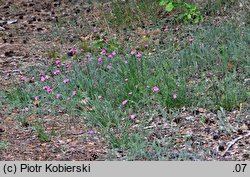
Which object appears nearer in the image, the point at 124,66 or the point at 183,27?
the point at 124,66

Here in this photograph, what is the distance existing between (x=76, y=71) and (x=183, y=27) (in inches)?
78.0

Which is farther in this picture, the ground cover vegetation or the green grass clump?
the green grass clump

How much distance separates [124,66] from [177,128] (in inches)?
54.1

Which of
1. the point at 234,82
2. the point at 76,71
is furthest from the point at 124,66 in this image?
the point at 234,82

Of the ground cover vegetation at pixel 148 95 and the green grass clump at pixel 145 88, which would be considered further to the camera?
the green grass clump at pixel 145 88

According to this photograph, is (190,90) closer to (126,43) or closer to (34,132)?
(34,132)

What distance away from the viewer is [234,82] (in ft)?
18.1

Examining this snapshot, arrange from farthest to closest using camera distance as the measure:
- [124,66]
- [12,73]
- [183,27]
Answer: [183,27]
[12,73]
[124,66]
